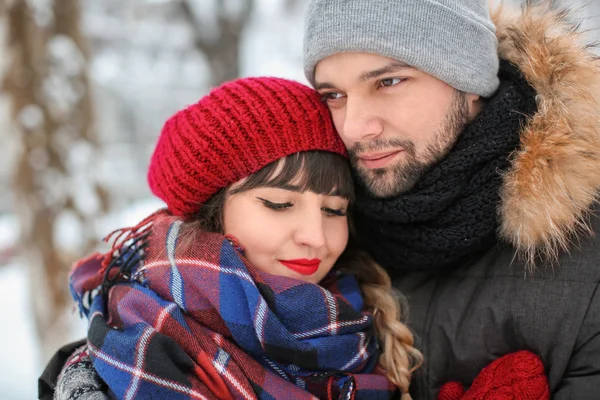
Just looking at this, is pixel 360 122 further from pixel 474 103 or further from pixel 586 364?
pixel 586 364

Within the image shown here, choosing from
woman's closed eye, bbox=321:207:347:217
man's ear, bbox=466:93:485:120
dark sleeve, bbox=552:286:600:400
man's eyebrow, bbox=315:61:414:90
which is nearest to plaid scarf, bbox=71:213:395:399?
woman's closed eye, bbox=321:207:347:217

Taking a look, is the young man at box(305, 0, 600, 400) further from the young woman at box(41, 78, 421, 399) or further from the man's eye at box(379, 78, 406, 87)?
the young woman at box(41, 78, 421, 399)

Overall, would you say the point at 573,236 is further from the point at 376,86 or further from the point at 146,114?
the point at 146,114

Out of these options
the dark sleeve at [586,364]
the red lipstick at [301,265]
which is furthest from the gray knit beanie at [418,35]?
the dark sleeve at [586,364]

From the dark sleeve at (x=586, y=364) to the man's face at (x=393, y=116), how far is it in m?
0.68

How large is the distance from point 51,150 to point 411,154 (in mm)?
3348

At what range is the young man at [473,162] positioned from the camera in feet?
5.25

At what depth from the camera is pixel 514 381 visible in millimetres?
1493

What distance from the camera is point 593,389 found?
1.44 meters

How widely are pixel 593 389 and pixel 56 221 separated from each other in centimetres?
399

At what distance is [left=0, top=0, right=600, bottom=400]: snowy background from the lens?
4.24 m

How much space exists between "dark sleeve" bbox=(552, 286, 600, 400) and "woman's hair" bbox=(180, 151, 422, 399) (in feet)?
1.54

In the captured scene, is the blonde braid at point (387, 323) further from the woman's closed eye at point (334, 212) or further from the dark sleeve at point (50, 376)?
the dark sleeve at point (50, 376)

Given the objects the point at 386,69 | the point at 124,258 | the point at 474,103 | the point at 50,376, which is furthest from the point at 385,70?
the point at 50,376
